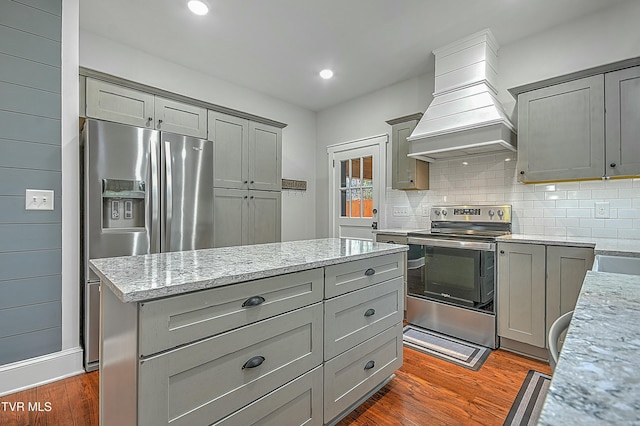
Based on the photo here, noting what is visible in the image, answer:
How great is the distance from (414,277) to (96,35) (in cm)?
396

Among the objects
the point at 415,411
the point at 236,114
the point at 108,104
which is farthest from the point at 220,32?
the point at 415,411

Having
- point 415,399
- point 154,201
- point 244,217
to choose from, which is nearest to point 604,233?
point 415,399

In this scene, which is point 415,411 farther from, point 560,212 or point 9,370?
point 9,370

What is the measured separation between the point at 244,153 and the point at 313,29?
147 cm

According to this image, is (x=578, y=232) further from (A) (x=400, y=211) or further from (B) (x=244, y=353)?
(B) (x=244, y=353)

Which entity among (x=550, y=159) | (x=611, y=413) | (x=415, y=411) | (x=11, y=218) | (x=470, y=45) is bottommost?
(x=415, y=411)

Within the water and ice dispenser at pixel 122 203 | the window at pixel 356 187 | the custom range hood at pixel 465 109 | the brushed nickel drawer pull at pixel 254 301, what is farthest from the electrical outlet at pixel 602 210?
the water and ice dispenser at pixel 122 203

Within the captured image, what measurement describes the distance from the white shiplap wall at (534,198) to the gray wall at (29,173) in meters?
3.51

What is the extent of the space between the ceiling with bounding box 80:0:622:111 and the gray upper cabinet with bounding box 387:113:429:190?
2.15 feet

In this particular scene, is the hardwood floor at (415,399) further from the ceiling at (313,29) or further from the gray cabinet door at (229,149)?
the ceiling at (313,29)

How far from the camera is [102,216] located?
2.34m

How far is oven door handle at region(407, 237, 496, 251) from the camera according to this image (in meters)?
2.70

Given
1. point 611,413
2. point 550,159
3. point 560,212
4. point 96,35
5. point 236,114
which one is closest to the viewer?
point 611,413

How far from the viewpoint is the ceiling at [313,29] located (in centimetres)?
260
